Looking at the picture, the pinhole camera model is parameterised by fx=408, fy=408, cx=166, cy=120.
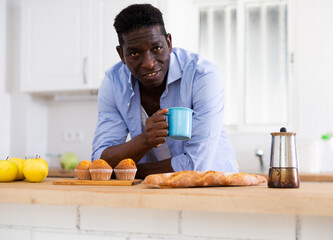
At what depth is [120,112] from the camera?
6.35ft

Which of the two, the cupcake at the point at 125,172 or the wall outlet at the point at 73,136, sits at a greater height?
the wall outlet at the point at 73,136

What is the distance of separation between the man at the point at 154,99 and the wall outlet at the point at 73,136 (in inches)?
80.3

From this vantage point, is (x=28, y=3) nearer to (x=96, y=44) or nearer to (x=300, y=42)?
(x=96, y=44)

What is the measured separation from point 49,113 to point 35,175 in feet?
9.45

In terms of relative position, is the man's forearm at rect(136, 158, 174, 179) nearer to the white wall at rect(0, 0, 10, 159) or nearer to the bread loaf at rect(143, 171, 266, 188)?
the bread loaf at rect(143, 171, 266, 188)

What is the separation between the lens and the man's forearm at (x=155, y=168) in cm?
170

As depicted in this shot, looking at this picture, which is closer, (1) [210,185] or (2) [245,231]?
(2) [245,231]

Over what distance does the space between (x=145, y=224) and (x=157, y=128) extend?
41 centimetres

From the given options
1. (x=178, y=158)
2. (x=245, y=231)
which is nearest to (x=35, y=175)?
(x=178, y=158)

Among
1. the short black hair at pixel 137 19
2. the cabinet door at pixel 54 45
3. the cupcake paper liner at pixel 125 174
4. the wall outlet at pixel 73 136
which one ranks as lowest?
the cupcake paper liner at pixel 125 174

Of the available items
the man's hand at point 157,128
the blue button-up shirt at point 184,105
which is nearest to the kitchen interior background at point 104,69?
the blue button-up shirt at point 184,105

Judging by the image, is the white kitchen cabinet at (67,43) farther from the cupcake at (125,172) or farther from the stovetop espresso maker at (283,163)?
the stovetop espresso maker at (283,163)

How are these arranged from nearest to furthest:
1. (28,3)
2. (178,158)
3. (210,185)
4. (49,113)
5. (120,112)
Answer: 1. (210,185)
2. (178,158)
3. (120,112)
4. (28,3)
5. (49,113)

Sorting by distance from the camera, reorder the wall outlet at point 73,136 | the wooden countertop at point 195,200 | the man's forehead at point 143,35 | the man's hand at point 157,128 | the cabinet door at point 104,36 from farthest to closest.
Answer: the wall outlet at point 73,136, the cabinet door at point 104,36, the man's forehead at point 143,35, the man's hand at point 157,128, the wooden countertop at point 195,200
